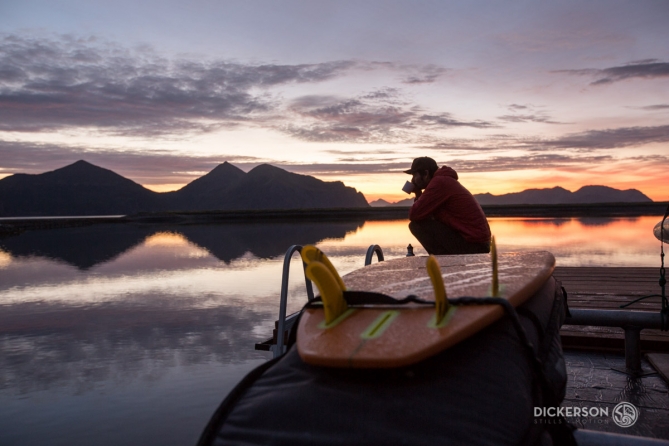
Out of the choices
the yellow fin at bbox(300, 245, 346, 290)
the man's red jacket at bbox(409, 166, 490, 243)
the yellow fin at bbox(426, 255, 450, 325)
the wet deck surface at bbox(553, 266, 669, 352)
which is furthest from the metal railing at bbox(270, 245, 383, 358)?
the wet deck surface at bbox(553, 266, 669, 352)

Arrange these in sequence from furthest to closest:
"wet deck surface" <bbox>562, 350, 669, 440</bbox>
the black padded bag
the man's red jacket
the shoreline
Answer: the shoreline < the man's red jacket < "wet deck surface" <bbox>562, 350, 669, 440</bbox> < the black padded bag

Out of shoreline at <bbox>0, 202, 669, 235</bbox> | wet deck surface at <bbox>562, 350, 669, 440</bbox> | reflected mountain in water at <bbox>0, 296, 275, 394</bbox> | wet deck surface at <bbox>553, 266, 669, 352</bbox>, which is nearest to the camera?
wet deck surface at <bbox>562, 350, 669, 440</bbox>

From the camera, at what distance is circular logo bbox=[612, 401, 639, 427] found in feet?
10.4

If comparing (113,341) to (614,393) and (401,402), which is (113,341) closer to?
(614,393)

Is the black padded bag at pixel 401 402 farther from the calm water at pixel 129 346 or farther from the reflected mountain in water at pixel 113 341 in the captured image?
the reflected mountain in water at pixel 113 341

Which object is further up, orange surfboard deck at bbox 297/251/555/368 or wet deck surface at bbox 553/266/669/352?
orange surfboard deck at bbox 297/251/555/368

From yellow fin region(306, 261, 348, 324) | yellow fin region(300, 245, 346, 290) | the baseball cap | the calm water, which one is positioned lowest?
the calm water

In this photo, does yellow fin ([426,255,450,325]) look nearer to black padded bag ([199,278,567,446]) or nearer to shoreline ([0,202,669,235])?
black padded bag ([199,278,567,446])

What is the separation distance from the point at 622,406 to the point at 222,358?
559cm

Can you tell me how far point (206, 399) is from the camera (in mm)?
6047

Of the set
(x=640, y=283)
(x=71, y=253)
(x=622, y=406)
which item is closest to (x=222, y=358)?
(x=622, y=406)

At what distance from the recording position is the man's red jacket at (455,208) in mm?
5629

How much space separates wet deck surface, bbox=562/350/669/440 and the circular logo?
0.03 m

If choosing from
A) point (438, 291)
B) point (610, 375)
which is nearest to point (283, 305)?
point (438, 291)
